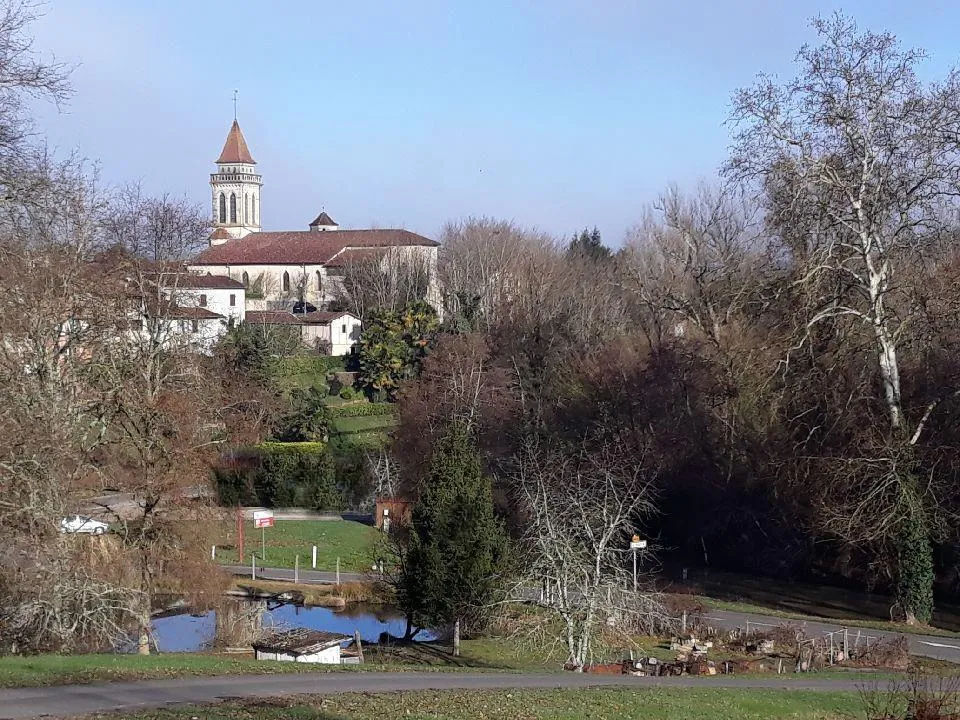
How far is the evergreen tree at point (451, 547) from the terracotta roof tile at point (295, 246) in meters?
73.4

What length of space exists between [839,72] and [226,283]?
65.5 m

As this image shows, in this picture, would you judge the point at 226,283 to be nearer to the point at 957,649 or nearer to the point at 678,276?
the point at 678,276

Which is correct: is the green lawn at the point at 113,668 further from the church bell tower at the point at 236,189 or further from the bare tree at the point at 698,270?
the church bell tower at the point at 236,189

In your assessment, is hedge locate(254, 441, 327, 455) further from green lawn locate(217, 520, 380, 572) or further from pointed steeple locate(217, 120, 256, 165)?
pointed steeple locate(217, 120, 256, 165)

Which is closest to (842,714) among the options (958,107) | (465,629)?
(465,629)

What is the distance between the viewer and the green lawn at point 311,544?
40.2 meters

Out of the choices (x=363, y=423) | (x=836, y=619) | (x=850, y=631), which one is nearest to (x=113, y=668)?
(x=850, y=631)

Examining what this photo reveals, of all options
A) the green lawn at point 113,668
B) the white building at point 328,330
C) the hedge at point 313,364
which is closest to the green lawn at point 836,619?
the green lawn at point 113,668

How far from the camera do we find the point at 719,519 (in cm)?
3881

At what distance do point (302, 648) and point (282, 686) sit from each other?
5.89 m

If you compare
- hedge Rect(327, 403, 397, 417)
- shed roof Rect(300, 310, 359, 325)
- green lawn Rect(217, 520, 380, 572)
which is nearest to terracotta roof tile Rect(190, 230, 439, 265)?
shed roof Rect(300, 310, 359, 325)

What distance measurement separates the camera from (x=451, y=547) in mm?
26844

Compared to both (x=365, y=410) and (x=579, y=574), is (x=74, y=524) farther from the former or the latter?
(x=365, y=410)

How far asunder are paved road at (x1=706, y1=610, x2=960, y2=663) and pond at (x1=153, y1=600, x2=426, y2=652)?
26.3 feet
